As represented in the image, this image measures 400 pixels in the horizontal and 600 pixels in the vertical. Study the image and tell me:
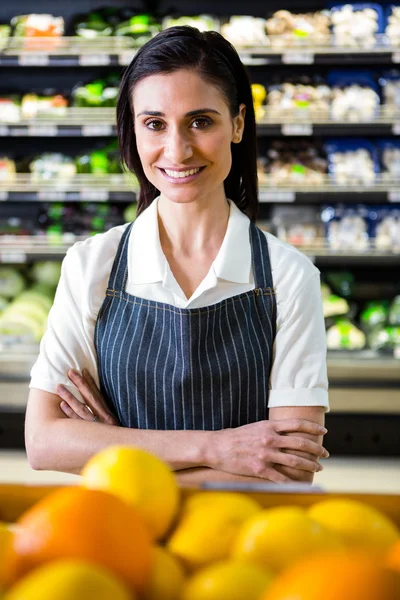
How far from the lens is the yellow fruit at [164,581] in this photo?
0.55 m

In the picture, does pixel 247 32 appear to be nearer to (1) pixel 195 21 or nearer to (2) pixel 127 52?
(1) pixel 195 21

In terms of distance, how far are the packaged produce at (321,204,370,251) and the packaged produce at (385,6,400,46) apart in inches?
35.4

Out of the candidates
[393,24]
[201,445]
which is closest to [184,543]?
[201,445]

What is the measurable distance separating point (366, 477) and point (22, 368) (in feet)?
5.70

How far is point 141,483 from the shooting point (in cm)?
66

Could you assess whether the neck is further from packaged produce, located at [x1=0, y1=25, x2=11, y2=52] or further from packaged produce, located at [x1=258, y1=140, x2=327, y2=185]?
packaged produce, located at [x1=0, y1=25, x2=11, y2=52]

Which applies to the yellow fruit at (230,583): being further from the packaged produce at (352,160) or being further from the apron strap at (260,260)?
the packaged produce at (352,160)

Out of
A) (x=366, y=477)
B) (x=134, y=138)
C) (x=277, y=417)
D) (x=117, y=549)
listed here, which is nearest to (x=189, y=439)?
(x=277, y=417)

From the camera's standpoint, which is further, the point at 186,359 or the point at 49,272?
the point at 49,272

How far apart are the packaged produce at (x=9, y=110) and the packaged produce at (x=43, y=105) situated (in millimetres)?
33

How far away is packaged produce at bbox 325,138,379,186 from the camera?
4.25 m

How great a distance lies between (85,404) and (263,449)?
1.20 ft

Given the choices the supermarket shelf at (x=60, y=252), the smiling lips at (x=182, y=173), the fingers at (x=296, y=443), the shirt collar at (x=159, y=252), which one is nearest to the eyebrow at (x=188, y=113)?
the smiling lips at (x=182, y=173)

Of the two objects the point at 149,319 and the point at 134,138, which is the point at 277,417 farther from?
the point at 134,138
